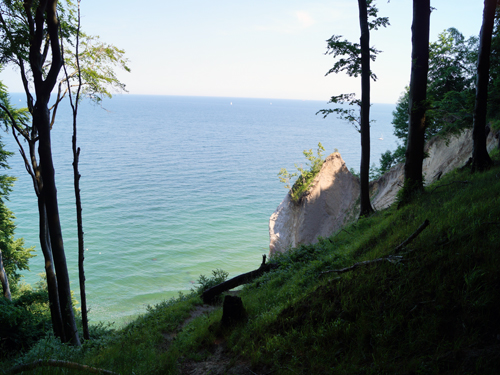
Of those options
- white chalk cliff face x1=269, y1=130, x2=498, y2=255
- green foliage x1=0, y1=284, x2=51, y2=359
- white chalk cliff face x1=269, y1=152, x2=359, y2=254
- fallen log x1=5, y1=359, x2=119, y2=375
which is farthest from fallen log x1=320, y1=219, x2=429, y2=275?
white chalk cliff face x1=269, y1=152, x2=359, y2=254

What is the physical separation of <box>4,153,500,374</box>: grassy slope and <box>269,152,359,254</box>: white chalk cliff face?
14479mm

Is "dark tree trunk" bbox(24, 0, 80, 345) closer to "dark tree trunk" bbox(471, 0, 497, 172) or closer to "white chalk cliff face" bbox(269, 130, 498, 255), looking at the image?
"dark tree trunk" bbox(471, 0, 497, 172)

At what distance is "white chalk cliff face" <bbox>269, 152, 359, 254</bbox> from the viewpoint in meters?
22.1

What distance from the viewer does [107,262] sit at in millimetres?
29422

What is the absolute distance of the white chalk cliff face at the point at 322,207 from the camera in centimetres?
2211

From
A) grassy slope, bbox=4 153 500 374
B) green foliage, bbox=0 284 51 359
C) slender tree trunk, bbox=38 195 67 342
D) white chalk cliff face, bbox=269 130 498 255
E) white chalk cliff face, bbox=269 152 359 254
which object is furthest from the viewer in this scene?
white chalk cliff face, bbox=269 152 359 254

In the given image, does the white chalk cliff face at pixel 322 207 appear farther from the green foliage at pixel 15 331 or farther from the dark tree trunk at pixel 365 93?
the green foliage at pixel 15 331

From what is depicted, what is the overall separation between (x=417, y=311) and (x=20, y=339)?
10.2 metres

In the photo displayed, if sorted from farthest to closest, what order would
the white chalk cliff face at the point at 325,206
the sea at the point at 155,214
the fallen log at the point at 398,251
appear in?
the sea at the point at 155,214, the white chalk cliff face at the point at 325,206, the fallen log at the point at 398,251

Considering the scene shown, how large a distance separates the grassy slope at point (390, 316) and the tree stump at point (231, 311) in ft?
0.77

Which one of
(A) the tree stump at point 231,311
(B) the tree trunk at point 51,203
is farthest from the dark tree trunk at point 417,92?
(B) the tree trunk at point 51,203

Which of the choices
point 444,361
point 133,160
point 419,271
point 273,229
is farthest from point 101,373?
point 133,160

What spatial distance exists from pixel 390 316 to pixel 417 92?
711 cm

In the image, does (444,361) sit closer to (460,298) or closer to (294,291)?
(460,298)
